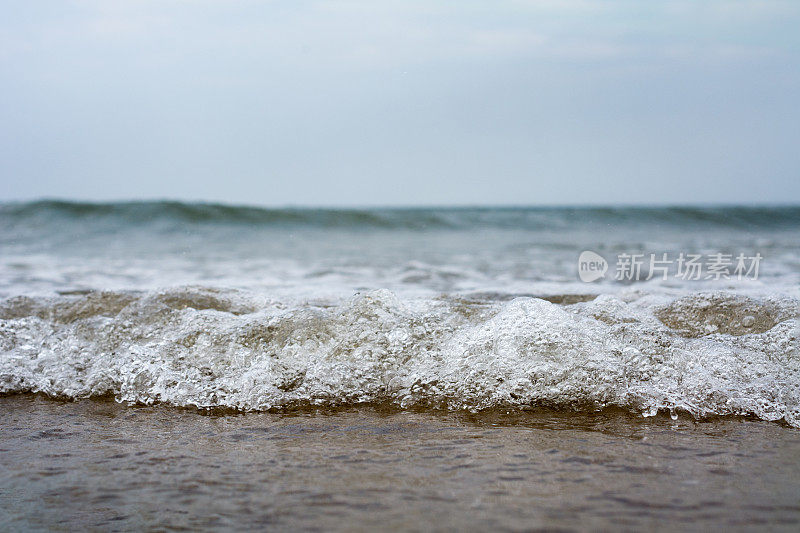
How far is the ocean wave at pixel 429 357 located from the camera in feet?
6.64

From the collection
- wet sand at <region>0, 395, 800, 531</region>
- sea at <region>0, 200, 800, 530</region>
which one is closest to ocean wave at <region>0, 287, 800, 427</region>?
sea at <region>0, 200, 800, 530</region>

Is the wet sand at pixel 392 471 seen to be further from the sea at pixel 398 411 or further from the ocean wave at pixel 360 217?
the ocean wave at pixel 360 217

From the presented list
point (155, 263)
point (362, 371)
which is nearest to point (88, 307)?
point (362, 371)

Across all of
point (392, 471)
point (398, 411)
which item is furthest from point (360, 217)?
point (392, 471)

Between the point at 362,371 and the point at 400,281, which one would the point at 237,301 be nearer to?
the point at 362,371

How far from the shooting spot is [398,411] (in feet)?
6.58

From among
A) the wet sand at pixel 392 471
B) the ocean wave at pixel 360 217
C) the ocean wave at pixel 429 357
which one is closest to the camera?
the wet sand at pixel 392 471

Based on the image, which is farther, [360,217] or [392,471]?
[360,217]

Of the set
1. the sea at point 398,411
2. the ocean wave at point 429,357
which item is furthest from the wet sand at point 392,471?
the ocean wave at point 429,357

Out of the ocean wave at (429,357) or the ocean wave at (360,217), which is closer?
the ocean wave at (429,357)

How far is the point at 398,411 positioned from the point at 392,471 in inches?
18.5

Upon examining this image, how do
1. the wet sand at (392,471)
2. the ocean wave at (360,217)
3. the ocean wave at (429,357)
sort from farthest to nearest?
the ocean wave at (360,217) < the ocean wave at (429,357) < the wet sand at (392,471)

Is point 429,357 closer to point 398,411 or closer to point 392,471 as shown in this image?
point 398,411

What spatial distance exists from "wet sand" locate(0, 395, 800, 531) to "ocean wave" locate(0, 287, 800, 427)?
0.36 feet
